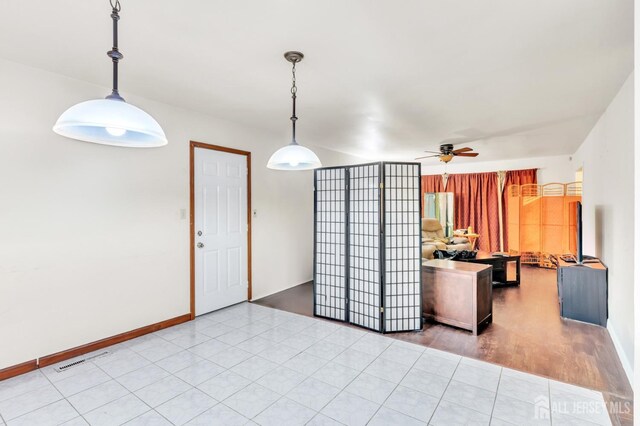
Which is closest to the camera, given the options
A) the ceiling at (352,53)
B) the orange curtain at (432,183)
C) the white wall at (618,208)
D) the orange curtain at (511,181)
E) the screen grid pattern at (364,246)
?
the ceiling at (352,53)

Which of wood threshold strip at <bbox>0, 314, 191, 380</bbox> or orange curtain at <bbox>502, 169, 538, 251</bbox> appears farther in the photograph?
orange curtain at <bbox>502, 169, 538, 251</bbox>

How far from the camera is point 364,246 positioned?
147 inches

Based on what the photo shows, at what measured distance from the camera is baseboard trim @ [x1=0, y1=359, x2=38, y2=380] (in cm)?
256

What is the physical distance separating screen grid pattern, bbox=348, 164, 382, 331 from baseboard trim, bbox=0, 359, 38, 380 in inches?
119

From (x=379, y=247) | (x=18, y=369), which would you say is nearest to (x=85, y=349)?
(x=18, y=369)

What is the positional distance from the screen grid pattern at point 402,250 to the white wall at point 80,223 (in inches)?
70.8

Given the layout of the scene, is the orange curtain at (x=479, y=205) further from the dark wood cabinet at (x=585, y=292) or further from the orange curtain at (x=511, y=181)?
the dark wood cabinet at (x=585, y=292)

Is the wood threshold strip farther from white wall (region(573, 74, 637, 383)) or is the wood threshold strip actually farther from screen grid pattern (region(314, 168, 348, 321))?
white wall (region(573, 74, 637, 383))

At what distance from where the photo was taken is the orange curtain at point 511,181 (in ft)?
24.4

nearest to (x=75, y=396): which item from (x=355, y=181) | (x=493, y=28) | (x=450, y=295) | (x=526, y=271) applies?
(x=355, y=181)

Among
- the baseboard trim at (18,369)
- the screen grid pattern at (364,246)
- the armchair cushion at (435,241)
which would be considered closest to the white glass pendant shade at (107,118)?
the baseboard trim at (18,369)

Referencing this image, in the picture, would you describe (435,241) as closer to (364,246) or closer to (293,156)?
(364,246)

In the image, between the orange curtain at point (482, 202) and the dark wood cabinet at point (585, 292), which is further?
the orange curtain at point (482, 202)

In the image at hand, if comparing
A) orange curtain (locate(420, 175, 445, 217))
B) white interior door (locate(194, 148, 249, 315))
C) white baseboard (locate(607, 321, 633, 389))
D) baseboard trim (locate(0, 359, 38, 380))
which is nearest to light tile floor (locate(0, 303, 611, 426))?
baseboard trim (locate(0, 359, 38, 380))
